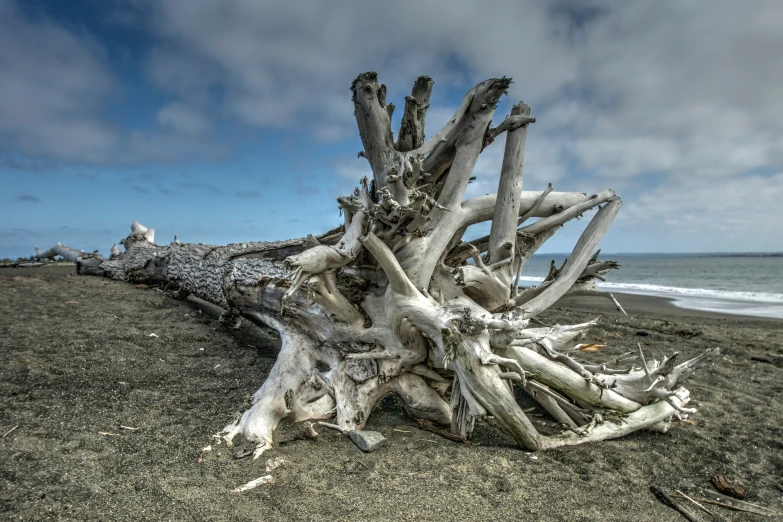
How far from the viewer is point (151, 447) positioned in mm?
2762

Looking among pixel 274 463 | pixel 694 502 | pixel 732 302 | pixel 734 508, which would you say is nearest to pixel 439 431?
pixel 274 463

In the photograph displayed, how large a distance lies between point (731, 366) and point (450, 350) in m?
4.97

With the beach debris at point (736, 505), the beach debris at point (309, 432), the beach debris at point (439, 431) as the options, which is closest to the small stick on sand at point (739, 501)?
the beach debris at point (736, 505)

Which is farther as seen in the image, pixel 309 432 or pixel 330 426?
pixel 330 426

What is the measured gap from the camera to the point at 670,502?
262 cm

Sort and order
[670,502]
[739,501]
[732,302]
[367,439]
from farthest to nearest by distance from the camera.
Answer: [732,302] → [367,439] → [739,501] → [670,502]

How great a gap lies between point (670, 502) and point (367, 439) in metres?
1.91

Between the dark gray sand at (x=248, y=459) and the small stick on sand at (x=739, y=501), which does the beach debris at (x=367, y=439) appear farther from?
the small stick on sand at (x=739, y=501)

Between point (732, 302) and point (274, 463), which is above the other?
point (274, 463)

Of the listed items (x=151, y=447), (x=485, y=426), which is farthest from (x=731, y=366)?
(x=151, y=447)

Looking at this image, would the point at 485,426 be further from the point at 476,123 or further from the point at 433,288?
the point at 476,123

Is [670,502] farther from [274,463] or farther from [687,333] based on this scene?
[687,333]

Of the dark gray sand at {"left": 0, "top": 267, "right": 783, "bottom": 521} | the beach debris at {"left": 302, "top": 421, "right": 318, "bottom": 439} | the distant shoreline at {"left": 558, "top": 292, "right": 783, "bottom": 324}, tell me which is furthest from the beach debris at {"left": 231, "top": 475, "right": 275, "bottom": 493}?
the distant shoreline at {"left": 558, "top": 292, "right": 783, "bottom": 324}

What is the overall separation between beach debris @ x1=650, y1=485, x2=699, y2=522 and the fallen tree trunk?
63cm
